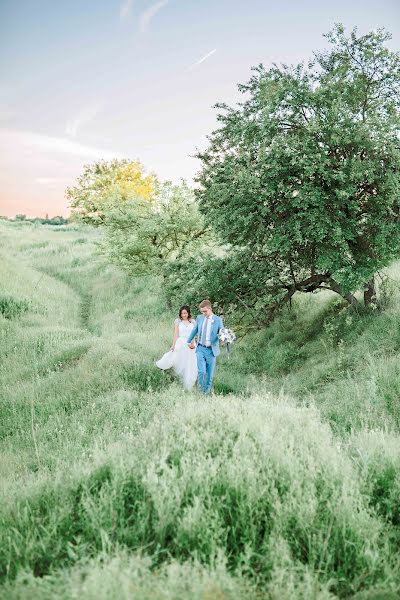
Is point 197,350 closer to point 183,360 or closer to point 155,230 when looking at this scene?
point 183,360

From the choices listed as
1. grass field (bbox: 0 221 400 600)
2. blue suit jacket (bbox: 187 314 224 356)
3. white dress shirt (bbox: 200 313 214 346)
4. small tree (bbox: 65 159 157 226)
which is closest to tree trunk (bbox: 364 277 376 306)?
grass field (bbox: 0 221 400 600)

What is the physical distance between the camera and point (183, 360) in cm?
1037

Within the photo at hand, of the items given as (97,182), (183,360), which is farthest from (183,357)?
(97,182)

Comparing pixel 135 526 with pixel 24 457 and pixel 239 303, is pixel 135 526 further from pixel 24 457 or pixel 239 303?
pixel 239 303

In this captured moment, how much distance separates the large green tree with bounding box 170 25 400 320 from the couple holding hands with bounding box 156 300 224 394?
2277 millimetres

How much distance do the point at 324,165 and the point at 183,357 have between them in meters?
5.28

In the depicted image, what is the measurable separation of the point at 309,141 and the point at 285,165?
0.70m

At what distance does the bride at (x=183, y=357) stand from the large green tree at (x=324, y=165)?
2411 millimetres

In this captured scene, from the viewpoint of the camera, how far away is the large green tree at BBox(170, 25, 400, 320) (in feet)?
31.8

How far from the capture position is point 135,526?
3.70m

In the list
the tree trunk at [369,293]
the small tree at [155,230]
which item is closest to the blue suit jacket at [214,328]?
the tree trunk at [369,293]

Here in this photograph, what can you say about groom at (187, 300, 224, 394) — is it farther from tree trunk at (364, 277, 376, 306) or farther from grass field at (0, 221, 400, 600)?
tree trunk at (364, 277, 376, 306)

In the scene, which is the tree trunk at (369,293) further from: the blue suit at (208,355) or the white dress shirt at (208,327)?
the white dress shirt at (208,327)

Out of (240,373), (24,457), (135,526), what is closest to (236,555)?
(135,526)
